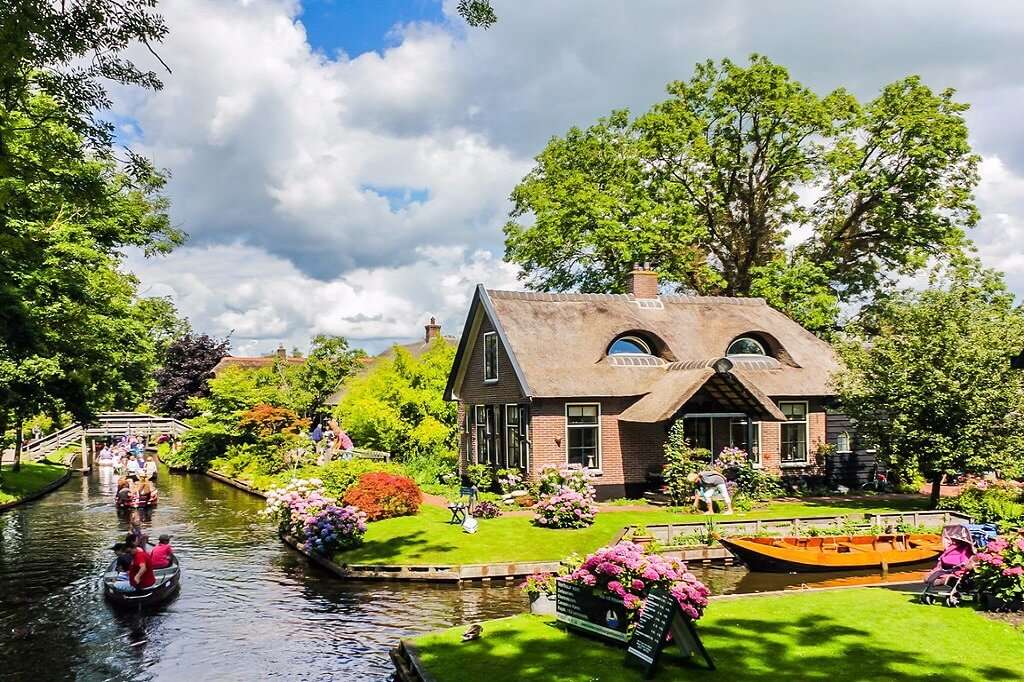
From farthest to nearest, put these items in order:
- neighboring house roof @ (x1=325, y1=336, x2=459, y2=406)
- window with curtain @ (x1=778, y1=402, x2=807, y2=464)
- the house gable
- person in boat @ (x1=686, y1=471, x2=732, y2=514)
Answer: neighboring house roof @ (x1=325, y1=336, x2=459, y2=406) < window with curtain @ (x1=778, y1=402, x2=807, y2=464) < the house gable < person in boat @ (x1=686, y1=471, x2=732, y2=514)

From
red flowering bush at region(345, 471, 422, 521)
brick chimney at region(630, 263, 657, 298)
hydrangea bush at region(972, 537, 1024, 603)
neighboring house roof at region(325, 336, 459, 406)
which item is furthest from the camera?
neighboring house roof at region(325, 336, 459, 406)

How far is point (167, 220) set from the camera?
4856 cm

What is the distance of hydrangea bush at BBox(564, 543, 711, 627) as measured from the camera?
11578 millimetres

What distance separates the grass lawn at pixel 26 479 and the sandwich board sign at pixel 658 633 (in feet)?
96.2

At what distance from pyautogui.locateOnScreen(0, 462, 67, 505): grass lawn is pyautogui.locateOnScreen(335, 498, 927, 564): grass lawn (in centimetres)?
1850

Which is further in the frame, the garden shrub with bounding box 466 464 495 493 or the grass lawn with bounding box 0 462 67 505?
the grass lawn with bounding box 0 462 67 505

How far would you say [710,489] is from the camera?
25.6m

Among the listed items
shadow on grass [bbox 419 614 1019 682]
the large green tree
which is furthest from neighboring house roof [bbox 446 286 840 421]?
shadow on grass [bbox 419 614 1019 682]

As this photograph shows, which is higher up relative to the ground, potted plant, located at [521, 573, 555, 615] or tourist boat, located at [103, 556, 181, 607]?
potted plant, located at [521, 573, 555, 615]

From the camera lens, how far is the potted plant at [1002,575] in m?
13.8

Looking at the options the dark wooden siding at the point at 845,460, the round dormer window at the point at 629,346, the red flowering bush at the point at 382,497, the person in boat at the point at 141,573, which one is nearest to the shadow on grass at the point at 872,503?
the dark wooden siding at the point at 845,460

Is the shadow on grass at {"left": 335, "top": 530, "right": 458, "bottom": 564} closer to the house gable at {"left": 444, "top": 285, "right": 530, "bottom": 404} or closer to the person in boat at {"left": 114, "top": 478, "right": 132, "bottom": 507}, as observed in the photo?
the house gable at {"left": 444, "top": 285, "right": 530, "bottom": 404}

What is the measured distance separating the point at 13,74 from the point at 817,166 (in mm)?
37188

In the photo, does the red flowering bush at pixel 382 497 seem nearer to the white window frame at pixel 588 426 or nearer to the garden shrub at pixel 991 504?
the white window frame at pixel 588 426
